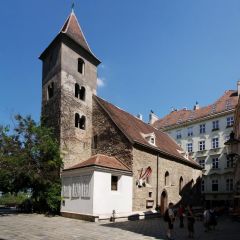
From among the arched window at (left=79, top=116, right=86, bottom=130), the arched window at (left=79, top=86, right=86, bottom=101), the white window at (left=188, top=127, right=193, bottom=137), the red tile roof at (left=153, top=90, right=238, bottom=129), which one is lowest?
the arched window at (left=79, top=116, right=86, bottom=130)

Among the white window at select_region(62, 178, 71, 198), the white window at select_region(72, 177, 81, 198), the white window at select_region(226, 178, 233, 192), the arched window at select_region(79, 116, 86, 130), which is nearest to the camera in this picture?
the white window at select_region(72, 177, 81, 198)

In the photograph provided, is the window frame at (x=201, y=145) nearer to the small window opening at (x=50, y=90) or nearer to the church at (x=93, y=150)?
the church at (x=93, y=150)

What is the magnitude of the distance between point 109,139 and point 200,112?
95.2 ft

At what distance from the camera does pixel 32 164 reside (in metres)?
25.2

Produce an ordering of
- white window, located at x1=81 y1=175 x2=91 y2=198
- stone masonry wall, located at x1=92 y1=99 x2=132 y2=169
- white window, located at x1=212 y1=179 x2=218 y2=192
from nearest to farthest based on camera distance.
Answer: white window, located at x1=81 y1=175 x2=91 y2=198 → stone masonry wall, located at x1=92 y1=99 x2=132 y2=169 → white window, located at x1=212 y1=179 x2=218 y2=192

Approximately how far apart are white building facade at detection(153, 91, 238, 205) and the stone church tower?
965 inches

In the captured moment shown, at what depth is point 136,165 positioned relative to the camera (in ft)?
86.1

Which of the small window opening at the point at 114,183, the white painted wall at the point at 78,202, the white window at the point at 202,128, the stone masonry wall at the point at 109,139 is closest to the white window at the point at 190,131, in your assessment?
the white window at the point at 202,128

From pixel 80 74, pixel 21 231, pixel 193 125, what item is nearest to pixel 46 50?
pixel 80 74

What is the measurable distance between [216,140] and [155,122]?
557 inches

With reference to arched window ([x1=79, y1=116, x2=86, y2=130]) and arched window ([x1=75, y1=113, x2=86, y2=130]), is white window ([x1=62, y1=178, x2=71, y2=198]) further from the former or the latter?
arched window ([x1=79, y1=116, x2=86, y2=130])

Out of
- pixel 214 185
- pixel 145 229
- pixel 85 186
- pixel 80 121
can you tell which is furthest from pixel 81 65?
pixel 214 185

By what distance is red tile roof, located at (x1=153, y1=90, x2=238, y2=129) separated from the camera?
49531 millimetres

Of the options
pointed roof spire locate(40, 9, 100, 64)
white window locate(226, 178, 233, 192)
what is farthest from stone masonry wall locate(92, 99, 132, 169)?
white window locate(226, 178, 233, 192)
